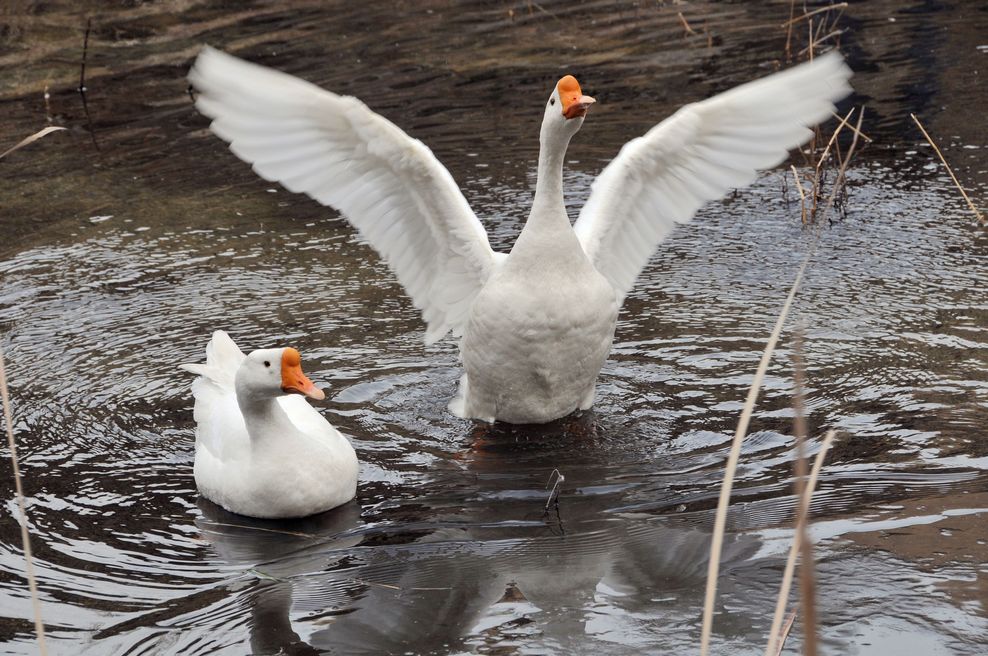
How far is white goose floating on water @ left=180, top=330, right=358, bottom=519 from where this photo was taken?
5.34 meters

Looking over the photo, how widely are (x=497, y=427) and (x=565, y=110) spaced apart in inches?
70.4

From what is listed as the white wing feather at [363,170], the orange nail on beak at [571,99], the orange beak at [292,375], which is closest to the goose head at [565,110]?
the orange nail on beak at [571,99]

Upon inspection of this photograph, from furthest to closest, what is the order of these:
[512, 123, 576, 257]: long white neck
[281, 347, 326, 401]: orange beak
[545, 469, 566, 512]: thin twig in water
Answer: [512, 123, 576, 257]: long white neck, [545, 469, 566, 512]: thin twig in water, [281, 347, 326, 401]: orange beak

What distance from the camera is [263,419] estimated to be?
18.1ft

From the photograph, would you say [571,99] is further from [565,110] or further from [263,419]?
[263,419]

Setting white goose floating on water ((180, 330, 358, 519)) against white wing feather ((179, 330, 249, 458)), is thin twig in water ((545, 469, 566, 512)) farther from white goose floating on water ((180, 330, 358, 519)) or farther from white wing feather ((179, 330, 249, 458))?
white wing feather ((179, 330, 249, 458))

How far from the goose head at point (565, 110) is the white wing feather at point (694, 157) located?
473mm

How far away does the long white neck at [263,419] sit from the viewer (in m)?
5.49

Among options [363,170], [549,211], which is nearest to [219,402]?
[363,170]

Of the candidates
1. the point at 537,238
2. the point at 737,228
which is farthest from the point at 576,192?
the point at 537,238

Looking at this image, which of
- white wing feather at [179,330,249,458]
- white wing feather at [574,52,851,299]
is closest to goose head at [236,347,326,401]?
white wing feather at [179,330,249,458]

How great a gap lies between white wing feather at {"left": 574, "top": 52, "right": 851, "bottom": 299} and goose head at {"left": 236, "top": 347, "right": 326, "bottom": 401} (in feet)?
6.52

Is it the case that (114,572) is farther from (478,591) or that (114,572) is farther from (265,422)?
(478,591)

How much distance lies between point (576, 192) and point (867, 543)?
5.38m
